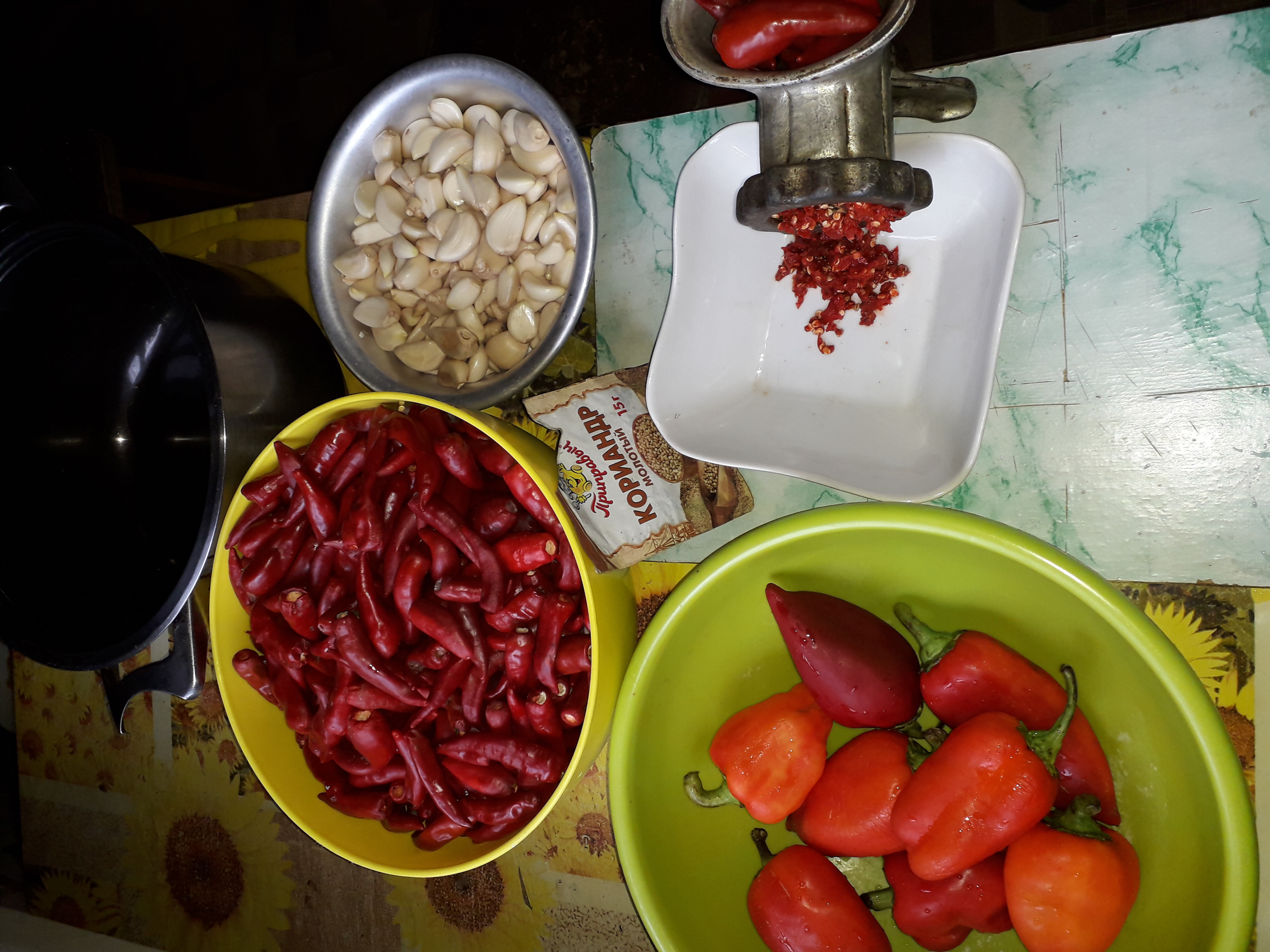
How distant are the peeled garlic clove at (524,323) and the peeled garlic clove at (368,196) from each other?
0.87 ft

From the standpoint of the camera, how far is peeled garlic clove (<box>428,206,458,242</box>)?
3.43 ft

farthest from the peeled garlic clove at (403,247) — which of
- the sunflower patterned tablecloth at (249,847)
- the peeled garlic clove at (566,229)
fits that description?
the sunflower patterned tablecloth at (249,847)

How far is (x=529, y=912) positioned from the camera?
1.12 m

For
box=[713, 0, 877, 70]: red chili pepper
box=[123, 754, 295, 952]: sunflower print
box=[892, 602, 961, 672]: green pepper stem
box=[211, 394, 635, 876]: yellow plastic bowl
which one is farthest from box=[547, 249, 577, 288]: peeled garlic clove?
box=[123, 754, 295, 952]: sunflower print

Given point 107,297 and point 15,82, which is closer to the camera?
point 107,297

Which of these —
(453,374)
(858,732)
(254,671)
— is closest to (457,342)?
(453,374)

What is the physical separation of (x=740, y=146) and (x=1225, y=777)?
2.89ft

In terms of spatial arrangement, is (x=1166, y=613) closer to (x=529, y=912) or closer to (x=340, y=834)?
(x=529, y=912)

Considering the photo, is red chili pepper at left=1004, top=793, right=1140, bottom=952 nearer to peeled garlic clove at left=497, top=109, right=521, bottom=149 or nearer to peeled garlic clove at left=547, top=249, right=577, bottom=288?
peeled garlic clove at left=547, top=249, right=577, bottom=288

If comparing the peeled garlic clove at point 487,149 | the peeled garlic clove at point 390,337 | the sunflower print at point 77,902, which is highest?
the peeled garlic clove at point 487,149

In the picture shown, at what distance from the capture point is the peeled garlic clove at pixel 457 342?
1051 mm

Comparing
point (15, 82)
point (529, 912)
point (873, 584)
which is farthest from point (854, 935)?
point (15, 82)

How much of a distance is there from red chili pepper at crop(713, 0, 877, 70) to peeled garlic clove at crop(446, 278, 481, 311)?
46 centimetres

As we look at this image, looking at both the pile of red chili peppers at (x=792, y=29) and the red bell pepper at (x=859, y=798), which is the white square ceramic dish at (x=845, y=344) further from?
the red bell pepper at (x=859, y=798)
